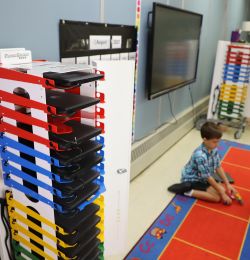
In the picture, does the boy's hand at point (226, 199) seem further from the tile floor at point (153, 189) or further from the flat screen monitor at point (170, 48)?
the flat screen monitor at point (170, 48)

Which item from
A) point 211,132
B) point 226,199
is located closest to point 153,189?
point 226,199

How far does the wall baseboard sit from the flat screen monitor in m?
0.52

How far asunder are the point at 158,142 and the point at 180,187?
79 cm

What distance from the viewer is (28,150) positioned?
4.04 feet

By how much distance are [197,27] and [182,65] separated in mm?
609

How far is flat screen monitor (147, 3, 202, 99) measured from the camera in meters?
2.79

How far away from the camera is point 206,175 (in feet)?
8.89

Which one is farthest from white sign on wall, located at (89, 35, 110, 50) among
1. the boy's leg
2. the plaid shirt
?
the boy's leg

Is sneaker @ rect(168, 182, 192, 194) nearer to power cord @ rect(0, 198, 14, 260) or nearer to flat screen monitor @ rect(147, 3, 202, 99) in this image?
flat screen monitor @ rect(147, 3, 202, 99)

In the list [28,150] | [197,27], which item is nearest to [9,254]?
[28,150]

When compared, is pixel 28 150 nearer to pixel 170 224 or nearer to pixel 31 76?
pixel 31 76

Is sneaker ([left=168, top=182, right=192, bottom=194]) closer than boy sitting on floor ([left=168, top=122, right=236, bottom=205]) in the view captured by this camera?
No

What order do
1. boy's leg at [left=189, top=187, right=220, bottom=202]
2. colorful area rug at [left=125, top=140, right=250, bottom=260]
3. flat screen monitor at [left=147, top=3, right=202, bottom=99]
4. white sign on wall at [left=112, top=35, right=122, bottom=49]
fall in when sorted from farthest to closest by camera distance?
1. flat screen monitor at [left=147, top=3, right=202, bottom=99]
2. boy's leg at [left=189, top=187, right=220, bottom=202]
3. white sign on wall at [left=112, top=35, right=122, bottom=49]
4. colorful area rug at [left=125, top=140, right=250, bottom=260]

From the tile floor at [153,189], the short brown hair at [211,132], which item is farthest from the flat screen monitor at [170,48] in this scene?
the tile floor at [153,189]
